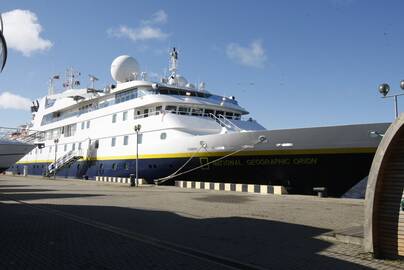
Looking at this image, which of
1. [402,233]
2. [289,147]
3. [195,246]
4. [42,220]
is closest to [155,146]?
[289,147]

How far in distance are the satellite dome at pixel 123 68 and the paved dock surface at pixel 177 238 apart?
2363 centimetres

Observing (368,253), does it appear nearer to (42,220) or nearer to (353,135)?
(42,220)

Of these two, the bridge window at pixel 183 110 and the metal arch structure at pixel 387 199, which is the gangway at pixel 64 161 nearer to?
the bridge window at pixel 183 110

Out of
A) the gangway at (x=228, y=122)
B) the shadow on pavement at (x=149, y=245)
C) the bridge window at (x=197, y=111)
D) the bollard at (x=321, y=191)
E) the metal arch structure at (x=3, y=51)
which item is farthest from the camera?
the bridge window at (x=197, y=111)

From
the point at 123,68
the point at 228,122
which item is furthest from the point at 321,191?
the point at 123,68

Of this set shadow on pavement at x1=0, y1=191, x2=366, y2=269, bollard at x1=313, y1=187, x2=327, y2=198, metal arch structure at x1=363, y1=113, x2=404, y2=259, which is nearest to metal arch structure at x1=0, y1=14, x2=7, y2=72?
shadow on pavement at x1=0, y1=191, x2=366, y2=269

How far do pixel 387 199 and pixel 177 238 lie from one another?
164 inches

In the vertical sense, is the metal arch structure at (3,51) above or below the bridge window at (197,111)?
below

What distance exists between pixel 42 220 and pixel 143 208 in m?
3.91

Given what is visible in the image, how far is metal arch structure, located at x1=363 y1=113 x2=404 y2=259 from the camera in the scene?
6215 mm

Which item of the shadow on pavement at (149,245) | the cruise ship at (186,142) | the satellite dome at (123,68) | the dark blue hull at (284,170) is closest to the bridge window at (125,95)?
the cruise ship at (186,142)

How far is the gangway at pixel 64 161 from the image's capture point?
36169 millimetres

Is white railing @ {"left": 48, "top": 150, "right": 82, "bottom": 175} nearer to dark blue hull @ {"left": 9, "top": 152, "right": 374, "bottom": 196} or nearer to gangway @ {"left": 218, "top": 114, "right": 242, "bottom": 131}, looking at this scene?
dark blue hull @ {"left": 9, "top": 152, "right": 374, "bottom": 196}

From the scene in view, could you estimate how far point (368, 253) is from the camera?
673 centimetres
